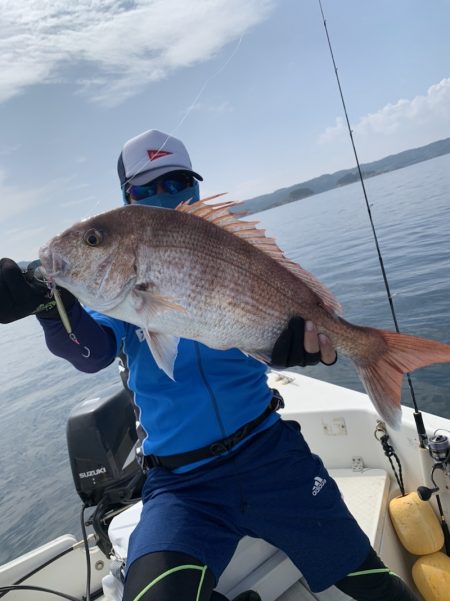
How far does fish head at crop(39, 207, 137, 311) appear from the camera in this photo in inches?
72.9

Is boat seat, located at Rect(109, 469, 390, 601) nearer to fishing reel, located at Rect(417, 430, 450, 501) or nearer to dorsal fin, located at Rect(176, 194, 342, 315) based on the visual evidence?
fishing reel, located at Rect(417, 430, 450, 501)

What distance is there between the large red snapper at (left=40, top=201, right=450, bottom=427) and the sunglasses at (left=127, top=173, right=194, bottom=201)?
0.95 m

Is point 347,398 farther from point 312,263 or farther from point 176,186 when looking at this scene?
point 312,263

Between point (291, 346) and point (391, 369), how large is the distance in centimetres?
53

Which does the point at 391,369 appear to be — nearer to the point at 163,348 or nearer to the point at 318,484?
the point at 318,484

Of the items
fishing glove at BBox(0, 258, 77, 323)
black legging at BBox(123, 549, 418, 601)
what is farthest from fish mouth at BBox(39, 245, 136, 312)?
black legging at BBox(123, 549, 418, 601)

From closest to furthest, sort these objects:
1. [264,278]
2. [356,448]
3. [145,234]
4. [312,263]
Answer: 1. [145,234]
2. [264,278]
3. [356,448]
4. [312,263]

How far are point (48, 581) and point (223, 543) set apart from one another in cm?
229

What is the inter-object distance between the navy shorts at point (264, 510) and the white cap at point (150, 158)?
188 centimetres

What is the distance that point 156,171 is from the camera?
2.82 metres

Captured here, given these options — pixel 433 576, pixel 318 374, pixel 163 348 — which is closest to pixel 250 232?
pixel 163 348

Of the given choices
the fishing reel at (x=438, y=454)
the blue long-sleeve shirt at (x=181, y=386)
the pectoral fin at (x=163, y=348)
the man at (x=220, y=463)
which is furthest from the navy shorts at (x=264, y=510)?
the fishing reel at (x=438, y=454)

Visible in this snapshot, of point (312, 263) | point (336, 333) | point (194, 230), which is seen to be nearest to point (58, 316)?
point (194, 230)

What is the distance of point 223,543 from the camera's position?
2.23 m
